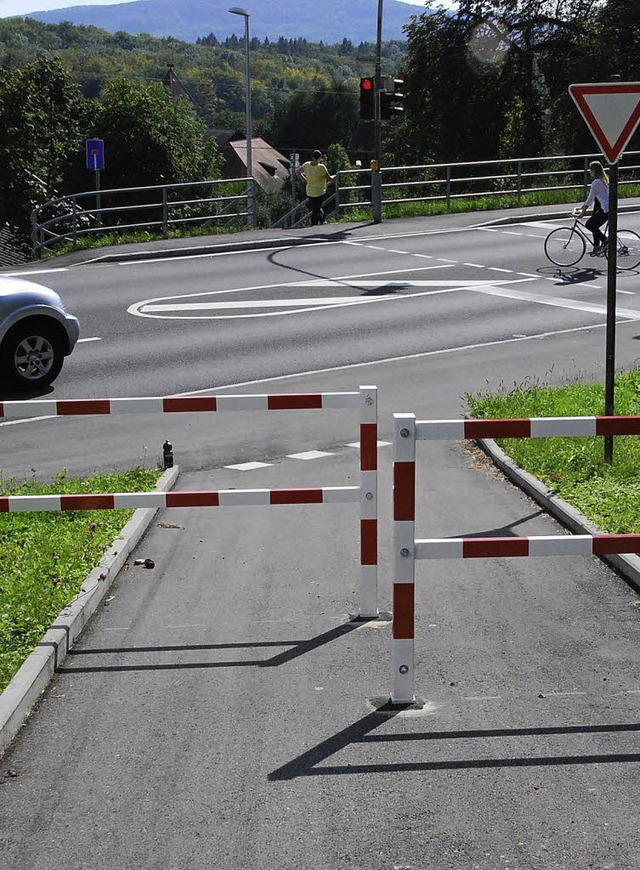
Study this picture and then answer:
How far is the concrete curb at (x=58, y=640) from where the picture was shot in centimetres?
478

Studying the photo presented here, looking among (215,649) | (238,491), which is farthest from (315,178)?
(215,649)

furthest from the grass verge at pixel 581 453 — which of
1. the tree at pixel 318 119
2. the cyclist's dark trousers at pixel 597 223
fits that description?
the tree at pixel 318 119

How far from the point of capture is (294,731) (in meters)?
4.79

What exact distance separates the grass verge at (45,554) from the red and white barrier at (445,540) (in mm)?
1674

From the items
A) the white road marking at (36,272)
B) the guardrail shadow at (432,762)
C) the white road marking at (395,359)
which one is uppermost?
the white road marking at (36,272)

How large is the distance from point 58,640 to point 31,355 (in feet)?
26.3

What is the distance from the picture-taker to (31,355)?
1318 centimetres

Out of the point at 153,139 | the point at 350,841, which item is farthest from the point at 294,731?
the point at 153,139

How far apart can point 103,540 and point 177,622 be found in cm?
141

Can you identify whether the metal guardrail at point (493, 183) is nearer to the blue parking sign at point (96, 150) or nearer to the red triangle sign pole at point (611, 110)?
the blue parking sign at point (96, 150)

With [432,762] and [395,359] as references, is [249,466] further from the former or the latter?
[432,762]

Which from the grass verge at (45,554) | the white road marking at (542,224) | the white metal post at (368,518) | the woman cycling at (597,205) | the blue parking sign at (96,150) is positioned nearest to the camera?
the grass verge at (45,554)

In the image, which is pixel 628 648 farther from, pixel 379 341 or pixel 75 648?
pixel 379 341

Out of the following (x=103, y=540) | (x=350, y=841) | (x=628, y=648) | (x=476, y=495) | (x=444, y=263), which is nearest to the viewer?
(x=350, y=841)
